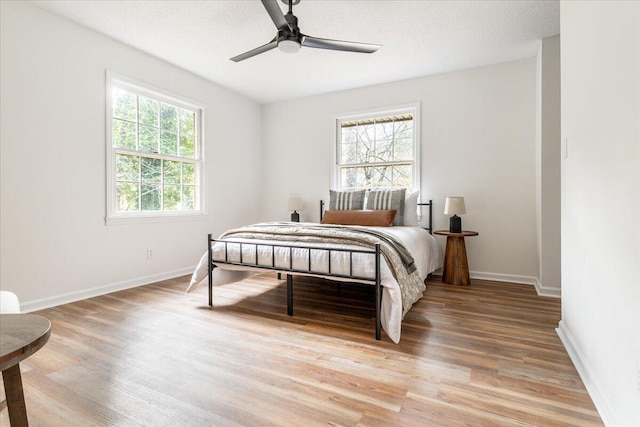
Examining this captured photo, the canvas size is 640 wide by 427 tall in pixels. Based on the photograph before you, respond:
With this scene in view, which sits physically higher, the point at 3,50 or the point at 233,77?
the point at 233,77

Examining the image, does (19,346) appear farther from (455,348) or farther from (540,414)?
(455,348)

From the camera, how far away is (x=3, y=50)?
2.59m

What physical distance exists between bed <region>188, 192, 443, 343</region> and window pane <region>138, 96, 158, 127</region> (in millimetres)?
1848

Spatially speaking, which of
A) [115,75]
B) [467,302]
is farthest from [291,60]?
[467,302]

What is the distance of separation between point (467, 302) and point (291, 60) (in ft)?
10.5

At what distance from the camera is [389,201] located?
393cm

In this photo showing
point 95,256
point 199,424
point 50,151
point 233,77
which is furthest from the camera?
point 233,77

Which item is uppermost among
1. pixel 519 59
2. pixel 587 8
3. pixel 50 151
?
pixel 519 59

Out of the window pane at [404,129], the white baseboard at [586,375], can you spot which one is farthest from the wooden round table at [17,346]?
the window pane at [404,129]

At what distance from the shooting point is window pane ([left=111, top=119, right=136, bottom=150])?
11.3ft

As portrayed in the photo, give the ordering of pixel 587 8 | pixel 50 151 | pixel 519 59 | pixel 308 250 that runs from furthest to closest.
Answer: pixel 519 59 → pixel 50 151 → pixel 308 250 → pixel 587 8

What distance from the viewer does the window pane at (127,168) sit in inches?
137

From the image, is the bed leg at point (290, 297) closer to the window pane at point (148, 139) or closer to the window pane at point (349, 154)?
the window pane at point (148, 139)

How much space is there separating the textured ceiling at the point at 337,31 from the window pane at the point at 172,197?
1497mm
